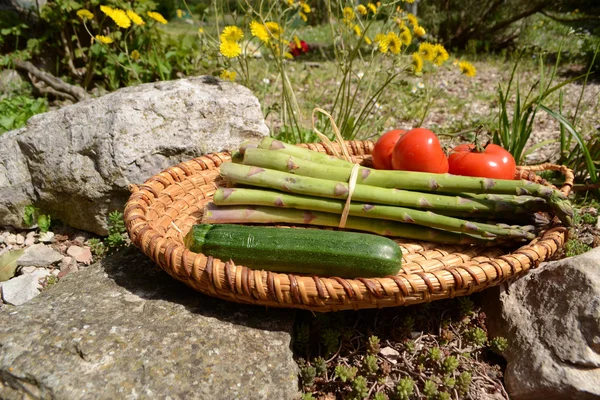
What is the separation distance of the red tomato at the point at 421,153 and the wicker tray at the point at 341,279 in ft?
1.43

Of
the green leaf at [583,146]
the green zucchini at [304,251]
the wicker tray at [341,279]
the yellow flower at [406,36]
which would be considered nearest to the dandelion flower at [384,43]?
the yellow flower at [406,36]

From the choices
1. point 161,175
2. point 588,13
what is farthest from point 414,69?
point 588,13

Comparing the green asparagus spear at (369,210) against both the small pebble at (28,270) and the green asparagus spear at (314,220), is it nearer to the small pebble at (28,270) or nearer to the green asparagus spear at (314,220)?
the green asparagus spear at (314,220)

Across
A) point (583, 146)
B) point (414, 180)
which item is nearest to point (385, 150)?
point (414, 180)

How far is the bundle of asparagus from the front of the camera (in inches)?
98.6

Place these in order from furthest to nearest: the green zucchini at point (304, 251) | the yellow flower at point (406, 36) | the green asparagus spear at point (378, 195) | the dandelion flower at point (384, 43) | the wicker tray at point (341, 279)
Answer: the yellow flower at point (406, 36) → the dandelion flower at point (384, 43) → the green asparagus spear at point (378, 195) → the green zucchini at point (304, 251) → the wicker tray at point (341, 279)

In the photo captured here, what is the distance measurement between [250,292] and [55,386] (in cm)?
79

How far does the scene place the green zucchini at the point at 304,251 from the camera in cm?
218

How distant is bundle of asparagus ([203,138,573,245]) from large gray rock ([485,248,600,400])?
0.81 feet

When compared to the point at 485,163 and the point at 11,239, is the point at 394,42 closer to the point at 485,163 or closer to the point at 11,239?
the point at 485,163

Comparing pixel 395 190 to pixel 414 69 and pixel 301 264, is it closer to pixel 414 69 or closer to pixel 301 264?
pixel 301 264

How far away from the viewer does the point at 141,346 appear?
1.98m

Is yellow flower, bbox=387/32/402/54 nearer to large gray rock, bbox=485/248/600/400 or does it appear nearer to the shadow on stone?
large gray rock, bbox=485/248/600/400

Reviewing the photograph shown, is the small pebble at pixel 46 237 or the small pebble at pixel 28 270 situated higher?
the small pebble at pixel 46 237
